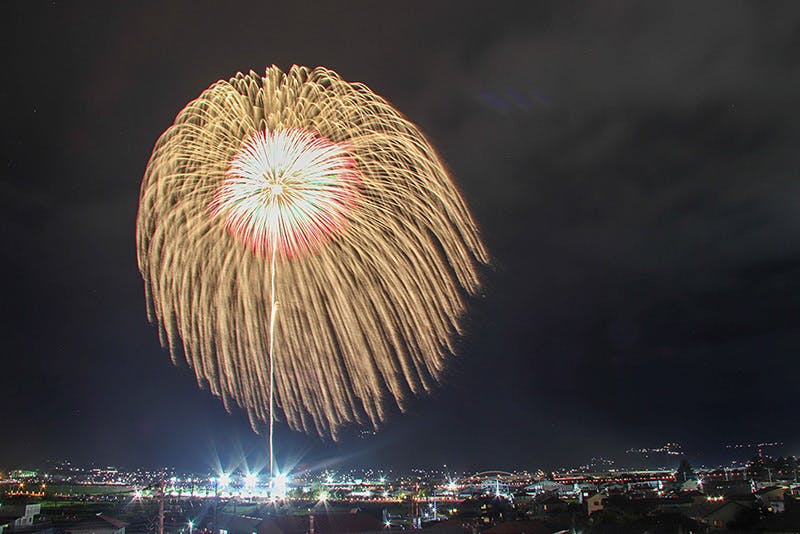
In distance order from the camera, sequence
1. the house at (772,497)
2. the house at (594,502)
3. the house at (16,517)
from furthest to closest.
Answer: the house at (594,502), the house at (772,497), the house at (16,517)

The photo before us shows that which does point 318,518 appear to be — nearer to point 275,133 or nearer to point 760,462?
point 275,133

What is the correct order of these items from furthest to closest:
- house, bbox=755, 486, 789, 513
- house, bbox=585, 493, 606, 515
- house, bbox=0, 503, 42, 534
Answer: house, bbox=585, 493, 606, 515 → house, bbox=755, 486, 789, 513 → house, bbox=0, 503, 42, 534

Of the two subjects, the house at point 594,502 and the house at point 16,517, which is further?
the house at point 594,502

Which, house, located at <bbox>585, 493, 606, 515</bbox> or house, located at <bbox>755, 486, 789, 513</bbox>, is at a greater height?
house, located at <bbox>585, 493, 606, 515</bbox>

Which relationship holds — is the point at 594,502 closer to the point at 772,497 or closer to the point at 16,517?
the point at 772,497

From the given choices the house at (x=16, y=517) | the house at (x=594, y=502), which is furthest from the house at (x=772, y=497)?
the house at (x=16, y=517)

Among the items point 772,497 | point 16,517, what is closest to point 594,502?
point 772,497

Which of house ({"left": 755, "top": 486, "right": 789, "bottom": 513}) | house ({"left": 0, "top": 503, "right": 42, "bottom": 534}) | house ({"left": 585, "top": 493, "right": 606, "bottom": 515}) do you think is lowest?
house ({"left": 755, "top": 486, "right": 789, "bottom": 513})

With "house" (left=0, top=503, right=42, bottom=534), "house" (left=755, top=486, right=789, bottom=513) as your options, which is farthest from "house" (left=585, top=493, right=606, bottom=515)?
"house" (left=0, top=503, right=42, bottom=534)

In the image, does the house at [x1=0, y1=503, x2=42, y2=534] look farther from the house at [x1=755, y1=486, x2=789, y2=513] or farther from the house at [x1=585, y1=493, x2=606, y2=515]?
the house at [x1=755, y1=486, x2=789, y2=513]

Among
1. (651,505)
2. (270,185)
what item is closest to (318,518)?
(270,185)

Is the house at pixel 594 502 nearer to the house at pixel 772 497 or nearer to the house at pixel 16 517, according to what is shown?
the house at pixel 772 497

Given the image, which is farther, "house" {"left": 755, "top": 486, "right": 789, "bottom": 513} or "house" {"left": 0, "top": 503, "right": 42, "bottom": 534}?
"house" {"left": 755, "top": 486, "right": 789, "bottom": 513}
